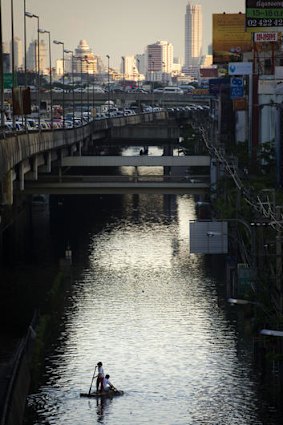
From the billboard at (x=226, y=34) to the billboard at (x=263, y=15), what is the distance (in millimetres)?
64488

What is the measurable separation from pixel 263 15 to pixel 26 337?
62902 mm

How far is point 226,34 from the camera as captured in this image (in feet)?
625

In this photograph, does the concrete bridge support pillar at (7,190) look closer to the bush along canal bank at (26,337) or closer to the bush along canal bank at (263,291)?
the bush along canal bank at (26,337)

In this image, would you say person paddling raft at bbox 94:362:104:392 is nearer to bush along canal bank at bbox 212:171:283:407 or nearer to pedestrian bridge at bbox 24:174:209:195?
bush along canal bank at bbox 212:171:283:407

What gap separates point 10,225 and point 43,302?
35.5 m

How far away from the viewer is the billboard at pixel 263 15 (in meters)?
119

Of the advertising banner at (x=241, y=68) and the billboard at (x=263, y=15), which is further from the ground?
the billboard at (x=263, y=15)

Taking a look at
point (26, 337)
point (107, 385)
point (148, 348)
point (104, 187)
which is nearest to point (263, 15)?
point (104, 187)

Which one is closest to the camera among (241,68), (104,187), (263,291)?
(263,291)

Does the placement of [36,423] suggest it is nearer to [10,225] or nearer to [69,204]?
[10,225]

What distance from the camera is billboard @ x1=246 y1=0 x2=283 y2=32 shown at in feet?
390

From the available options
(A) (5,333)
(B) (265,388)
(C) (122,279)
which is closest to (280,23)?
(C) (122,279)

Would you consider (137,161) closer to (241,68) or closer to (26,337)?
(241,68)

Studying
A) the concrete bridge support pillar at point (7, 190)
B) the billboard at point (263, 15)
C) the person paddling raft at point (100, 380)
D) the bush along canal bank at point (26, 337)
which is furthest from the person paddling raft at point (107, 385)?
the billboard at point (263, 15)
